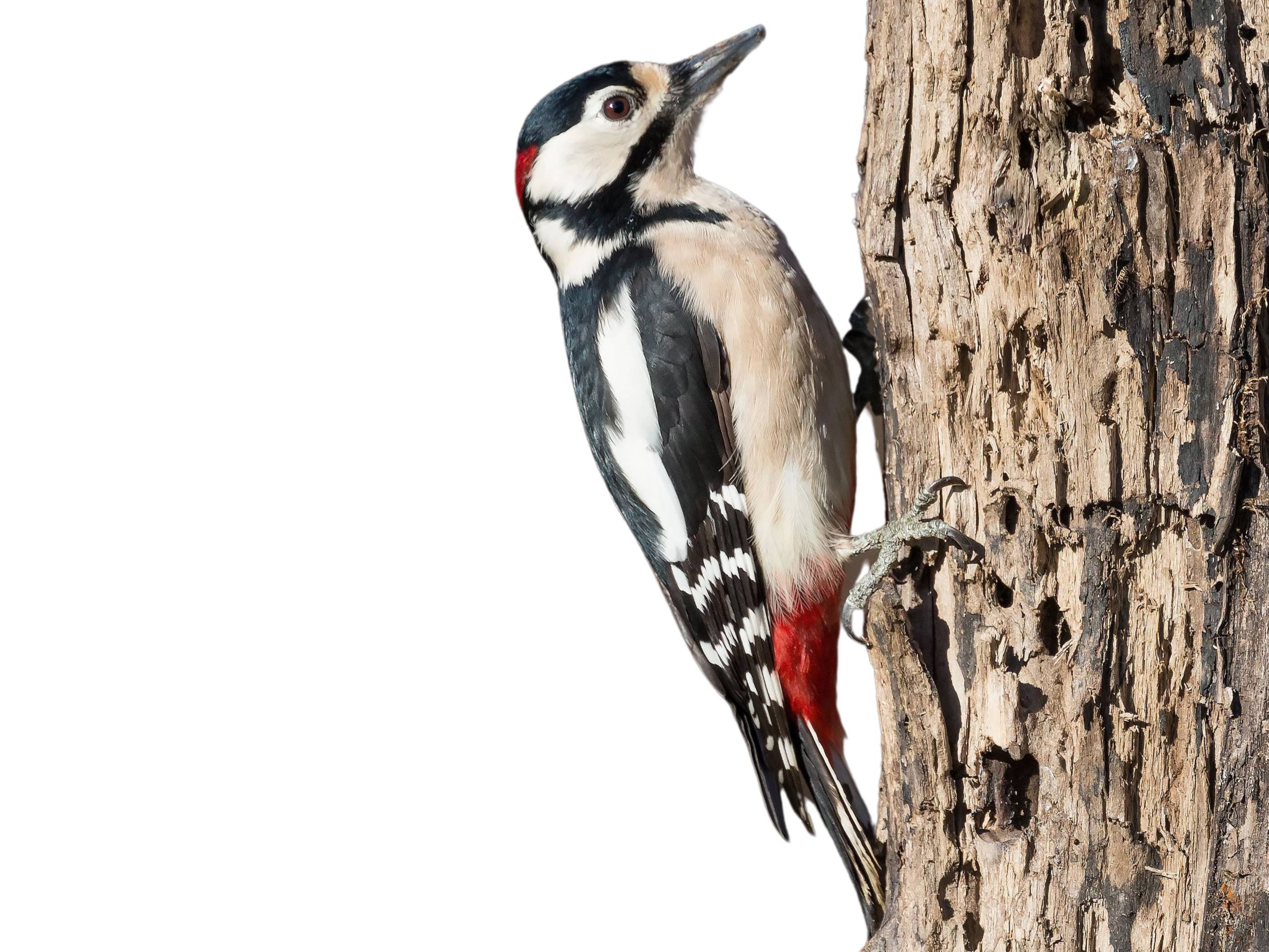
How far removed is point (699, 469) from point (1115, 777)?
888mm

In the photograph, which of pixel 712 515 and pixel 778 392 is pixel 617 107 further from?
pixel 712 515

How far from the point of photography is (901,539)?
192cm

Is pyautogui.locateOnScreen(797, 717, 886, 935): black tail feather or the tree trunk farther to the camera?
pyautogui.locateOnScreen(797, 717, 886, 935): black tail feather

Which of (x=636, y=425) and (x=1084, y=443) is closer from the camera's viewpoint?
(x=1084, y=443)

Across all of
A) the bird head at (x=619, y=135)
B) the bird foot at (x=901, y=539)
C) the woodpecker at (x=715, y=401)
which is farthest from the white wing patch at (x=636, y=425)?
the bird foot at (x=901, y=539)

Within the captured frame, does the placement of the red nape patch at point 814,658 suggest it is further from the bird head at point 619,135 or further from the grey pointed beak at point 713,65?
the grey pointed beak at point 713,65

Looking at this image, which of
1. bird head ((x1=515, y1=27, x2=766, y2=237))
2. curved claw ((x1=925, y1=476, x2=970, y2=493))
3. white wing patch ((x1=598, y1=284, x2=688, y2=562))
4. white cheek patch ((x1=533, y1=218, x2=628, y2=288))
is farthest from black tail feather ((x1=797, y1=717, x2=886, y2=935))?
bird head ((x1=515, y1=27, x2=766, y2=237))

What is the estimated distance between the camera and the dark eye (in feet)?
7.50

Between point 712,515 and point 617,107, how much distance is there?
84cm

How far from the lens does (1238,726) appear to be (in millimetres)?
1635

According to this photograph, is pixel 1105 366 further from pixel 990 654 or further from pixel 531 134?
pixel 531 134

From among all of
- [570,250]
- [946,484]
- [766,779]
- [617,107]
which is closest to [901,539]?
[946,484]

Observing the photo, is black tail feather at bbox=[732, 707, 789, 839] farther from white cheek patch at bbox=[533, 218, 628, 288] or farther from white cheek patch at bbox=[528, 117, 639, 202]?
white cheek patch at bbox=[528, 117, 639, 202]

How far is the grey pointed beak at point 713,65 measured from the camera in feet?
7.58
